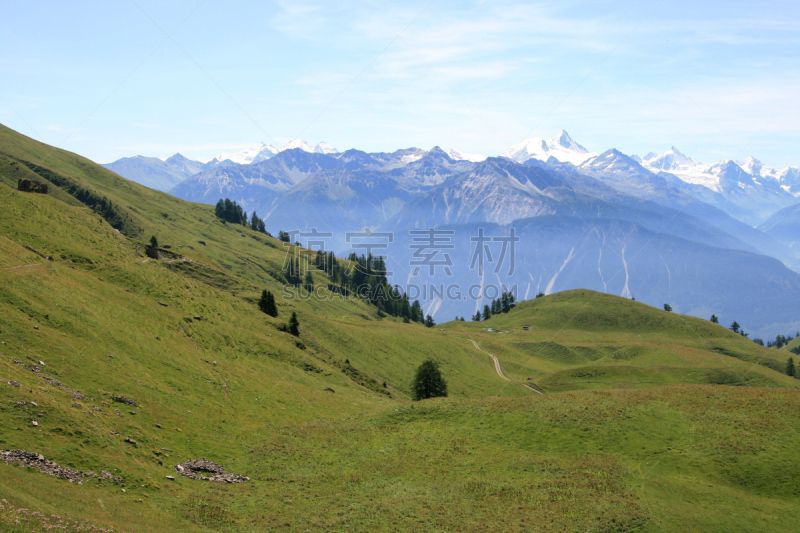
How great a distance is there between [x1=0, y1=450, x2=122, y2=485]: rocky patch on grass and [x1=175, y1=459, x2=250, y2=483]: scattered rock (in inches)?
244

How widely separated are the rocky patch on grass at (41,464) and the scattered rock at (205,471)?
621 centimetres

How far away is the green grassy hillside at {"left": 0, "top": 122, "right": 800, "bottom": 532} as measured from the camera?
26203 millimetres

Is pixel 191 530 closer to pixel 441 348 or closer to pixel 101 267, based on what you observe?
pixel 101 267

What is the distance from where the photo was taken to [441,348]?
371 ft

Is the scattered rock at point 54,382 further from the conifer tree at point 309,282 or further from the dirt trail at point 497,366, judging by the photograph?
the conifer tree at point 309,282

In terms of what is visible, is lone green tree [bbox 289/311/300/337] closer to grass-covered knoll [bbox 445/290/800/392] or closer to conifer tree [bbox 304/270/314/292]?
grass-covered knoll [bbox 445/290/800/392]

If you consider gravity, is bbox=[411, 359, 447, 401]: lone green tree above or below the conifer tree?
below

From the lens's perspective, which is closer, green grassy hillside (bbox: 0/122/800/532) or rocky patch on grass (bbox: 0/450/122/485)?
rocky patch on grass (bbox: 0/450/122/485)

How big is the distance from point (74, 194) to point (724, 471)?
18288 cm

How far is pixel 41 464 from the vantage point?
A: 22906 mm

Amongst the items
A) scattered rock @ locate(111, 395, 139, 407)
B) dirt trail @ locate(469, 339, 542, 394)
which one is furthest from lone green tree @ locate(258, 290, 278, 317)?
dirt trail @ locate(469, 339, 542, 394)

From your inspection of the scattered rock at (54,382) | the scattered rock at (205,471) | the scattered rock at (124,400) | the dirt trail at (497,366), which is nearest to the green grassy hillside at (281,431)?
the scattered rock at (54,382)

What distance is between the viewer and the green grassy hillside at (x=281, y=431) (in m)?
26.2

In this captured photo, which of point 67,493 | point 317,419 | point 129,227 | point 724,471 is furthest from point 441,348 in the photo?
point 129,227
